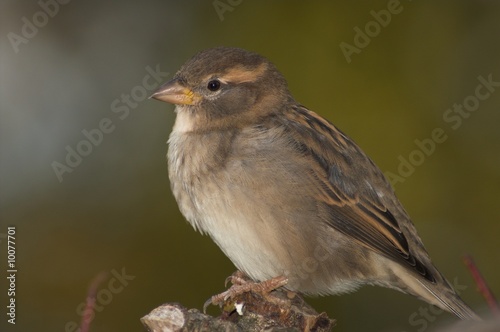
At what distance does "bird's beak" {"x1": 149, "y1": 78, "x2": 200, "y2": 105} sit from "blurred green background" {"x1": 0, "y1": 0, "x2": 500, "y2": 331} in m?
1.64

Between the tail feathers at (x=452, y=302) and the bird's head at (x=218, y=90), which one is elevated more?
the bird's head at (x=218, y=90)

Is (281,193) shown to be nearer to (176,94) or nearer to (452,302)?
(176,94)

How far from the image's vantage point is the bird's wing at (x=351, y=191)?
516cm

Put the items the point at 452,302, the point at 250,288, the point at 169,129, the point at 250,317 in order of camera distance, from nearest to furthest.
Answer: the point at 250,317
the point at 250,288
the point at 452,302
the point at 169,129

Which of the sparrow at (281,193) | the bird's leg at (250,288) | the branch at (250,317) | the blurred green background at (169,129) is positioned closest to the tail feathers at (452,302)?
the sparrow at (281,193)

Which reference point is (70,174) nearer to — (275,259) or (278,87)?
(278,87)

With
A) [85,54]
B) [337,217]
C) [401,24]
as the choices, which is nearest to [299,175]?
[337,217]

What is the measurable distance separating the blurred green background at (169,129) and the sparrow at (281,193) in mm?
1307

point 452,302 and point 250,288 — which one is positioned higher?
point 250,288

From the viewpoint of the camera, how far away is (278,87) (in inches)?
227

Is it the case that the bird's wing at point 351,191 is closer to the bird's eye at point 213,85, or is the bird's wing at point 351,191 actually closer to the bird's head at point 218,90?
the bird's head at point 218,90

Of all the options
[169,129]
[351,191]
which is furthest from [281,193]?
[169,129]

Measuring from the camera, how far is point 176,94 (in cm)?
550

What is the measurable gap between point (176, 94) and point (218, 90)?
30 cm
